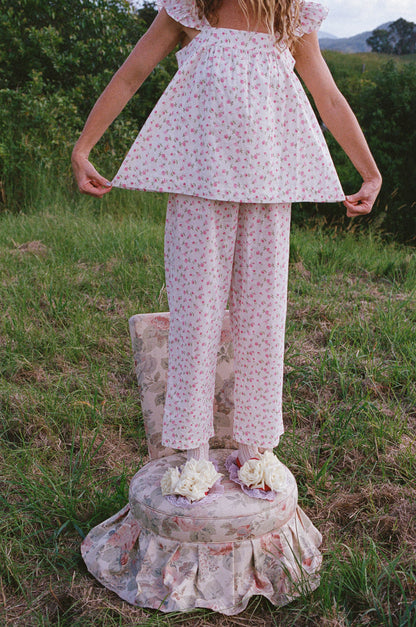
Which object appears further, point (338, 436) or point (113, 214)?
point (113, 214)

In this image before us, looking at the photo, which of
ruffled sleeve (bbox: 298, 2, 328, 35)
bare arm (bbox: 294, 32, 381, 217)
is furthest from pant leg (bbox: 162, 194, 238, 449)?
ruffled sleeve (bbox: 298, 2, 328, 35)

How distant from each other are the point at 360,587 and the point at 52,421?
142 cm

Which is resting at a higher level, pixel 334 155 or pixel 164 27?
pixel 164 27

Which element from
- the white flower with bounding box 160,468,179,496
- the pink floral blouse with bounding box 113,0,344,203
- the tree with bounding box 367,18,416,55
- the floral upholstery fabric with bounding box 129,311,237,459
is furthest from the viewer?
the tree with bounding box 367,18,416,55

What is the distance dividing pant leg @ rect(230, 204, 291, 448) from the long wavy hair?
0.47 m

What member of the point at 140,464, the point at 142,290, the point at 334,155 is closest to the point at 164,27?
the point at 140,464

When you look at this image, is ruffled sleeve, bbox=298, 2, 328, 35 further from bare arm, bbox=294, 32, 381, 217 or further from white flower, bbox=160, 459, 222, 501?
white flower, bbox=160, 459, 222, 501

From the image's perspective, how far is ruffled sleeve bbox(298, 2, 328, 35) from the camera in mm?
1722

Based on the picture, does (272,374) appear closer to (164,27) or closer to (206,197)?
(206,197)

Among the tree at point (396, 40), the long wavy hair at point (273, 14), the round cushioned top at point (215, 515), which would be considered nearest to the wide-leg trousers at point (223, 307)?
the round cushioned top at point (215, 515)

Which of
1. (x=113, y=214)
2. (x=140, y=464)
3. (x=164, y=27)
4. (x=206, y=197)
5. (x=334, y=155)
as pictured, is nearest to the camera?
(x=206, y=197)

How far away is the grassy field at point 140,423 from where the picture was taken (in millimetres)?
1779

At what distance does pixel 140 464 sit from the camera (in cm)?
239

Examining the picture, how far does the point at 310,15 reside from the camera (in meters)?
1.73
